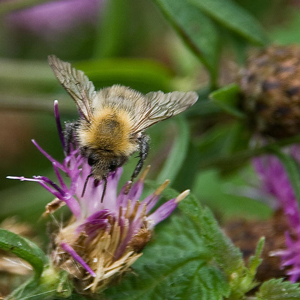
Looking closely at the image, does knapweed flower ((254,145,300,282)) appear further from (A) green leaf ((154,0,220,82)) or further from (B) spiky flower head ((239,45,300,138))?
(A) green leaf ((154,0,220,82))

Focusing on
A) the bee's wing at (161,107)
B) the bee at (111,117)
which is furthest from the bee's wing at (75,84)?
the bee's wing at (161,107)

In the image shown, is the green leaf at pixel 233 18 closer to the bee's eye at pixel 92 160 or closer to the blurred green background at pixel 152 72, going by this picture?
the blurred green background at pixel 152 72

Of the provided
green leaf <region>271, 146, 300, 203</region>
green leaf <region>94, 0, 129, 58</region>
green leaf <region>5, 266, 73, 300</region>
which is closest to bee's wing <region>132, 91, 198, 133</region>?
green leaf <region>5, 266, 73, 300</region>

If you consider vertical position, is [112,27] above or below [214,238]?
above

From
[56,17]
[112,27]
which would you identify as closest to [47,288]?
[112,27]

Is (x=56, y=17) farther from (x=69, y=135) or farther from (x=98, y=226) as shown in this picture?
(x=98, y=226)

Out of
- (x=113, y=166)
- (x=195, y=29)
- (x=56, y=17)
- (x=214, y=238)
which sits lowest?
(x=214, y=238)
